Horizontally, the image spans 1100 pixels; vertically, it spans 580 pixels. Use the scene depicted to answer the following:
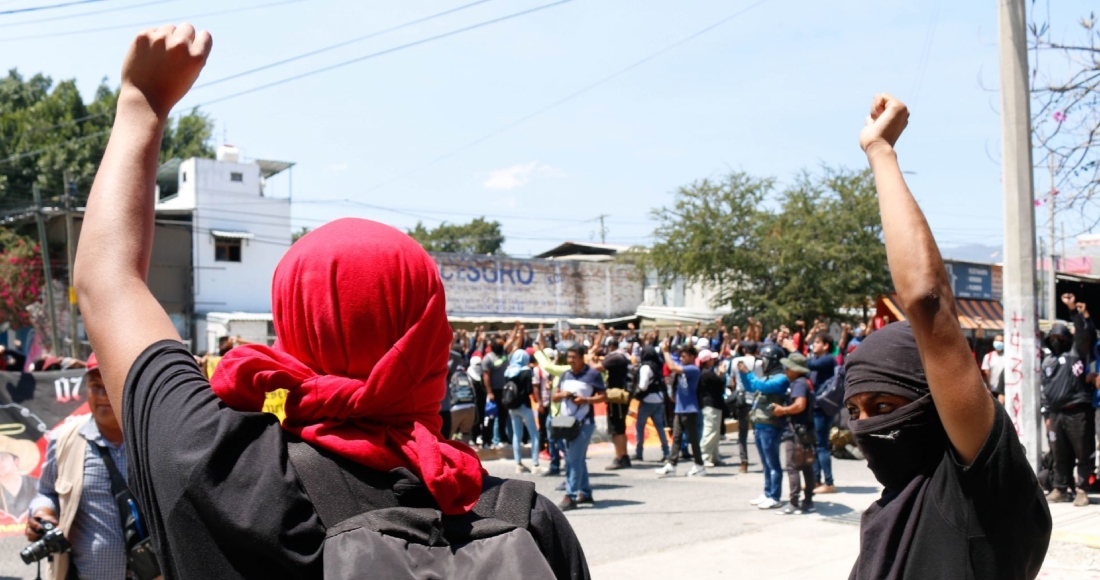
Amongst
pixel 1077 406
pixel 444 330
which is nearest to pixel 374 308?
pixel 444 330

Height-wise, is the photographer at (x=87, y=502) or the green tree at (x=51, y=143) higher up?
the green tree at (x=51, y=143)

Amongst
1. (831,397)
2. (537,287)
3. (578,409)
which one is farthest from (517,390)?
(537,287)

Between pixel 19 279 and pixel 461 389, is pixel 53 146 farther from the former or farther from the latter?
→ pixel 461 389

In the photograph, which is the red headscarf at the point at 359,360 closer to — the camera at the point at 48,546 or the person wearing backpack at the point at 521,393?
the camera at the point at 48,546

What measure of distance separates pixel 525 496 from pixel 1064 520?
9088 mm

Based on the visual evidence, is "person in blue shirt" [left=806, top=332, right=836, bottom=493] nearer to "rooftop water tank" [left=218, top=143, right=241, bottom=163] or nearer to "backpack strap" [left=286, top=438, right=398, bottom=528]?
"backpack strap" [left=286, top=438, right=398, bottom=528]

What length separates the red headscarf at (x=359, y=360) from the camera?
141cm

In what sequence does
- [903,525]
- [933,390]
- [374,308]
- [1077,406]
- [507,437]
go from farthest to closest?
[507,437] < [1077,406] < [903,525] < [933,390] < [374,308]

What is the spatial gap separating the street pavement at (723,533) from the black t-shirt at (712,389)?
41.4 inches

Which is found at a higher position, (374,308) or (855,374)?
(374,308)

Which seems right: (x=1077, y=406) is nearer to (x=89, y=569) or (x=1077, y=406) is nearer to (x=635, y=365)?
(x=635, y=365)

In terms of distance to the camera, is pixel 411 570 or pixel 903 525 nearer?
pixel 411 570

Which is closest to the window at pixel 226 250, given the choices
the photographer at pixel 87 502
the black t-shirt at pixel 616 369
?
the black t-shirt at pixel 616 369

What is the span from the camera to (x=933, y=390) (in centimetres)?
195
